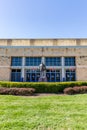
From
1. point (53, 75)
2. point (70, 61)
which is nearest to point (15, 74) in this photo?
point (53, 75)

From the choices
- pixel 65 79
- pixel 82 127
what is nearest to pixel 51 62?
pixel 65 79

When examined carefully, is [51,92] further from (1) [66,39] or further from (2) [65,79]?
(1) [66,39]

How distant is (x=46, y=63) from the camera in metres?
36.4

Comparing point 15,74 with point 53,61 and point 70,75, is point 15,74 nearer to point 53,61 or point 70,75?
point 53,61

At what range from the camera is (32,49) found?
37.0 m

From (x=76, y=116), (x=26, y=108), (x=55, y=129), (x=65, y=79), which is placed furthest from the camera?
(x=65, y=79)

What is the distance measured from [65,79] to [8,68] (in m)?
10.4

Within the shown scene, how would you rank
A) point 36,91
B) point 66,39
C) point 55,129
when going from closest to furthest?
point 55,129
point 36,91
point 66,39

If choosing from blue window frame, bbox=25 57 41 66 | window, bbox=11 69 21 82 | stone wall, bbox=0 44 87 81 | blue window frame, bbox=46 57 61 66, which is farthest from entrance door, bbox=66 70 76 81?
window, bbox=11 69 21 82

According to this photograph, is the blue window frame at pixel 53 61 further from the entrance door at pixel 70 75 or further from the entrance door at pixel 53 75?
the entrance door at pixel 70 75

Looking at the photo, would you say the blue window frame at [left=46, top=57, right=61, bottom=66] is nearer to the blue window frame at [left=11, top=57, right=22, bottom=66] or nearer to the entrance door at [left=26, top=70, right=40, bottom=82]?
the entrance door at [left=26, top=70, right=40, bottom=82]

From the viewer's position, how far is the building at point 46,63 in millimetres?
36094

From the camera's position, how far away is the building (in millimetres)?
36094

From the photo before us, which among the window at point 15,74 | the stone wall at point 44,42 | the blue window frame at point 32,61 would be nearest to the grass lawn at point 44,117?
the blue window frame at point 32,61
